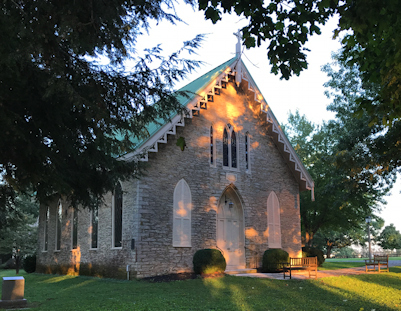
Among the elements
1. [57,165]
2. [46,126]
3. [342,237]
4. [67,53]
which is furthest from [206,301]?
[342,237]

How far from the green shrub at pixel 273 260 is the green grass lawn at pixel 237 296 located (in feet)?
16.7

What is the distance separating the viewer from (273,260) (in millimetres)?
20656

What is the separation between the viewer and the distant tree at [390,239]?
220 feet

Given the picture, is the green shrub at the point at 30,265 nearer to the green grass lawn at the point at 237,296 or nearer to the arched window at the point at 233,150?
the green grass lawn at the point at 237,296

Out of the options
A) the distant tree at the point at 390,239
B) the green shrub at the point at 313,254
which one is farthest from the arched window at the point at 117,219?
the distant tree at the point at 390,239

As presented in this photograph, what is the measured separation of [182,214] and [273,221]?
620 centimetres

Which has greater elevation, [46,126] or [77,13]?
[77,13]

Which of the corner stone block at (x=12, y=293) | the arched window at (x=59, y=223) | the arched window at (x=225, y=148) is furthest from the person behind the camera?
the arched window at (x=59, y=223)

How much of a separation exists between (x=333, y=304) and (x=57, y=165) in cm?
738

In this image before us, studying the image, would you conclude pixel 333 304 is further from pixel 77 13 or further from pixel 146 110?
pixel 77 13

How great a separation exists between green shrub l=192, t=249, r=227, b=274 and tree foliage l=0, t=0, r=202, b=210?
31.5ft

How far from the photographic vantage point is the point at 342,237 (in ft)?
198

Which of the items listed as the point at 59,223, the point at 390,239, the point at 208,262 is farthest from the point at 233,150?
the point at 390,239

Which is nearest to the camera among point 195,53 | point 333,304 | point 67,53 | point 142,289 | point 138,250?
point 67,53
